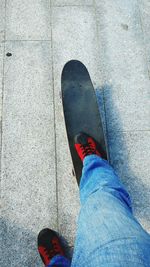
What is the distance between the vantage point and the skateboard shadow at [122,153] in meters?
2.37

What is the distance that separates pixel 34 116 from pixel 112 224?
46.5 inches

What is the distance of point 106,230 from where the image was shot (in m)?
1.62

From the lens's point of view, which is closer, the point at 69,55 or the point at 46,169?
the point at 46,169

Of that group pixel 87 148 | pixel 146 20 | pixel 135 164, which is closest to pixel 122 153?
pixel 135 164

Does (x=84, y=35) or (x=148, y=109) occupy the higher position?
(x=84, y=35)

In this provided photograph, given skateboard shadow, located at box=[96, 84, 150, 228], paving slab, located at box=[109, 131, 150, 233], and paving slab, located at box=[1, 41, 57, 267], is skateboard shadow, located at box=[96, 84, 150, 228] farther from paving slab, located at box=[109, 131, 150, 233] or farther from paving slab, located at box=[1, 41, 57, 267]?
paving slab, located at box=[1, 41, 57, 267]

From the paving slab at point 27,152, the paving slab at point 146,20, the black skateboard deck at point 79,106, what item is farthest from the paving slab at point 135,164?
the paving slab at point 146,20

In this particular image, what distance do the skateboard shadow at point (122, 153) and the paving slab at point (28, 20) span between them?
0.73m

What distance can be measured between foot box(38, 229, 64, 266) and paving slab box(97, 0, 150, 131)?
0.89m

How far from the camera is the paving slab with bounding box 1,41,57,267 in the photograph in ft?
7.29

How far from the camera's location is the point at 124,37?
293 cm

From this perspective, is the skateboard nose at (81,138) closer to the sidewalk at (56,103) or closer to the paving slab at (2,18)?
the sidewalk at (56,103)

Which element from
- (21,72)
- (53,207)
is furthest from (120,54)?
(53,207)

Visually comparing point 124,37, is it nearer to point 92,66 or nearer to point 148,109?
point 92,66
